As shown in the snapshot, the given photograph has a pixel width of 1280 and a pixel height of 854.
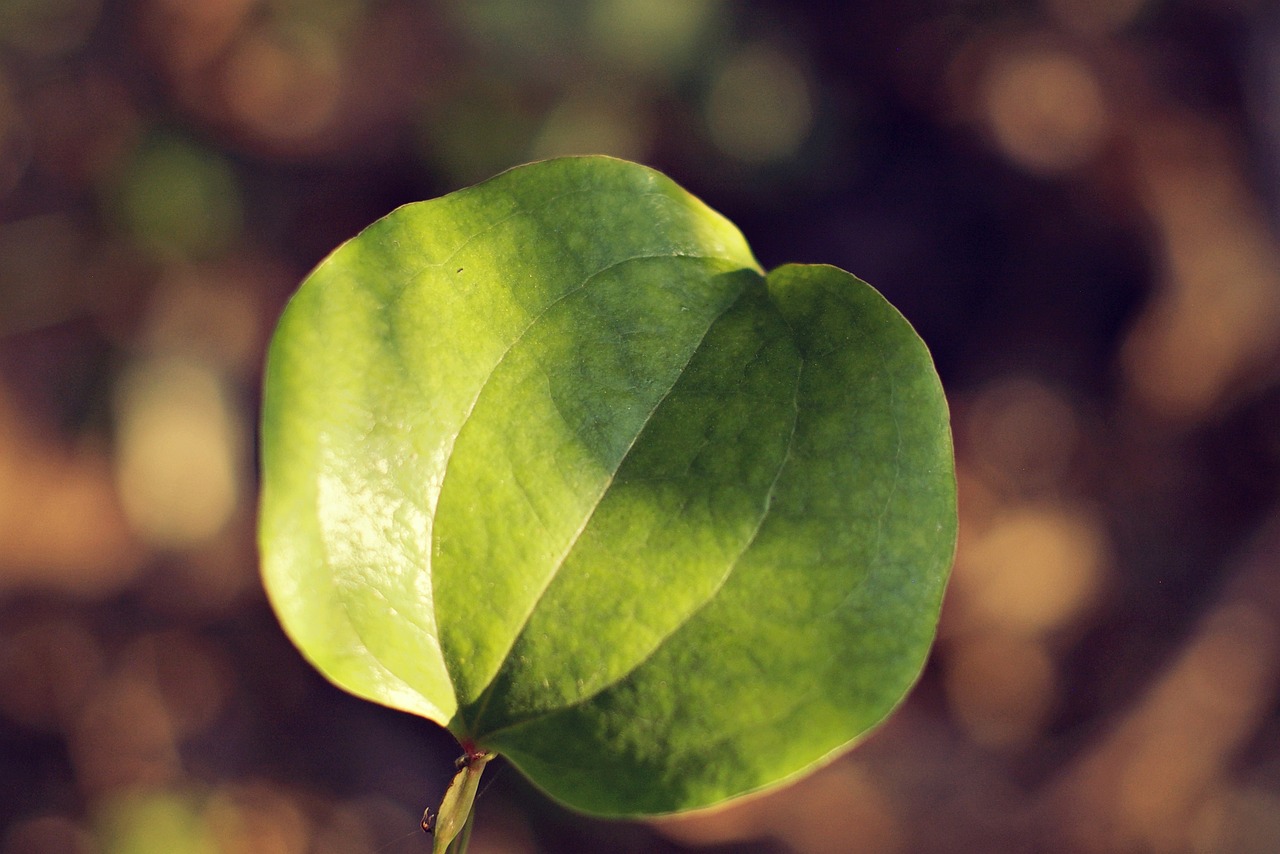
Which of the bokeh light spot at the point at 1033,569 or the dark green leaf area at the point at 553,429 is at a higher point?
the dark green leaf area at the point at 553,429

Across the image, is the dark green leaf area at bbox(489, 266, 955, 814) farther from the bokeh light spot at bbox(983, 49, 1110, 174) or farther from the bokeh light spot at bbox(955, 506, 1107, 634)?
the bokeh light spot at bbox(983, 49, 1110, 174)

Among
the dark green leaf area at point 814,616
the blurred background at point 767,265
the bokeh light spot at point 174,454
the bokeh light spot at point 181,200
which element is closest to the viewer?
the dark green leaf area at point 814,616

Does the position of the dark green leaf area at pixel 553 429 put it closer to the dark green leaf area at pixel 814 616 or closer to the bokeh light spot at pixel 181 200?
the dark green leaf area at pixel 814 616

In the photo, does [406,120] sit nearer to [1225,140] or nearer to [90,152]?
[90,152]

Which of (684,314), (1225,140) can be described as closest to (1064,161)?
(1225,140)

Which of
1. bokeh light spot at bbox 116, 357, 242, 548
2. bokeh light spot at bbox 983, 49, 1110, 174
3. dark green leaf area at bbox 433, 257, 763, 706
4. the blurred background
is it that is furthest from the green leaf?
bokeh light spot at bbox 983, 49, 1110, 174

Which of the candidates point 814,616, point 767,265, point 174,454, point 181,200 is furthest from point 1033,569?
point 181,200

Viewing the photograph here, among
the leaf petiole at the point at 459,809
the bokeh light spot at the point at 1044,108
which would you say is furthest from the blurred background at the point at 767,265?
the leaf petiole at the point at 459,809

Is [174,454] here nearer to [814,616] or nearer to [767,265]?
[767,265]
